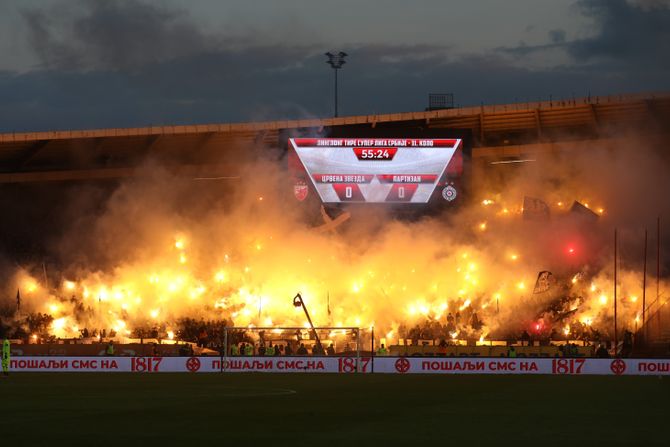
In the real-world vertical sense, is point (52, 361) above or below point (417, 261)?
below

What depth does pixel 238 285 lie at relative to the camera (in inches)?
2830

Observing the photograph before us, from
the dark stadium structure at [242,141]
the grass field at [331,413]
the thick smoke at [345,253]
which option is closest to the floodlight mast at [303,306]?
the thick smoke at [345,253]

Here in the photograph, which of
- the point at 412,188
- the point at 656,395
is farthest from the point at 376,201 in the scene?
the point at 656,395

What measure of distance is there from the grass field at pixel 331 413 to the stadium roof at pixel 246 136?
30.7m

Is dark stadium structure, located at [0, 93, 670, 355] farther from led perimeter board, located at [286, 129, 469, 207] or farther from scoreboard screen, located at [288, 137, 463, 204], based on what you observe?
scoreboard screen, located at [288, 137, 463, 204]

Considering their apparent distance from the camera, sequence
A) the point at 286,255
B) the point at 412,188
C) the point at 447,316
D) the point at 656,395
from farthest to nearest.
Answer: the point at 286,255 → the point at 447,316 → the point at 412,188 → the point at 656,395

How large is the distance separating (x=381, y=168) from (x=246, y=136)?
1219cm

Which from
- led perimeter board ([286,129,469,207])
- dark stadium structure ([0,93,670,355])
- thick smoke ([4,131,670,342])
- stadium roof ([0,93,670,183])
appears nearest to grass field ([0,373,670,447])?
led perimeter board ([286,129,469,207])

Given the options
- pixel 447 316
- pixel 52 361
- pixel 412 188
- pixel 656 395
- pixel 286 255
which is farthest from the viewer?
pixel 286 255

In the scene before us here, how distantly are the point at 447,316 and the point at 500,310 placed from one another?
329cm

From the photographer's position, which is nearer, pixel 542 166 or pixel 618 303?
pixel 618 303

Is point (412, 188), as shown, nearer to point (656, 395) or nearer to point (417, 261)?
point (417, 261)

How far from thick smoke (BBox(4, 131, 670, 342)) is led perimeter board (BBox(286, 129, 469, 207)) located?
578 centimetres

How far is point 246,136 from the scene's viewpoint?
235 ft
